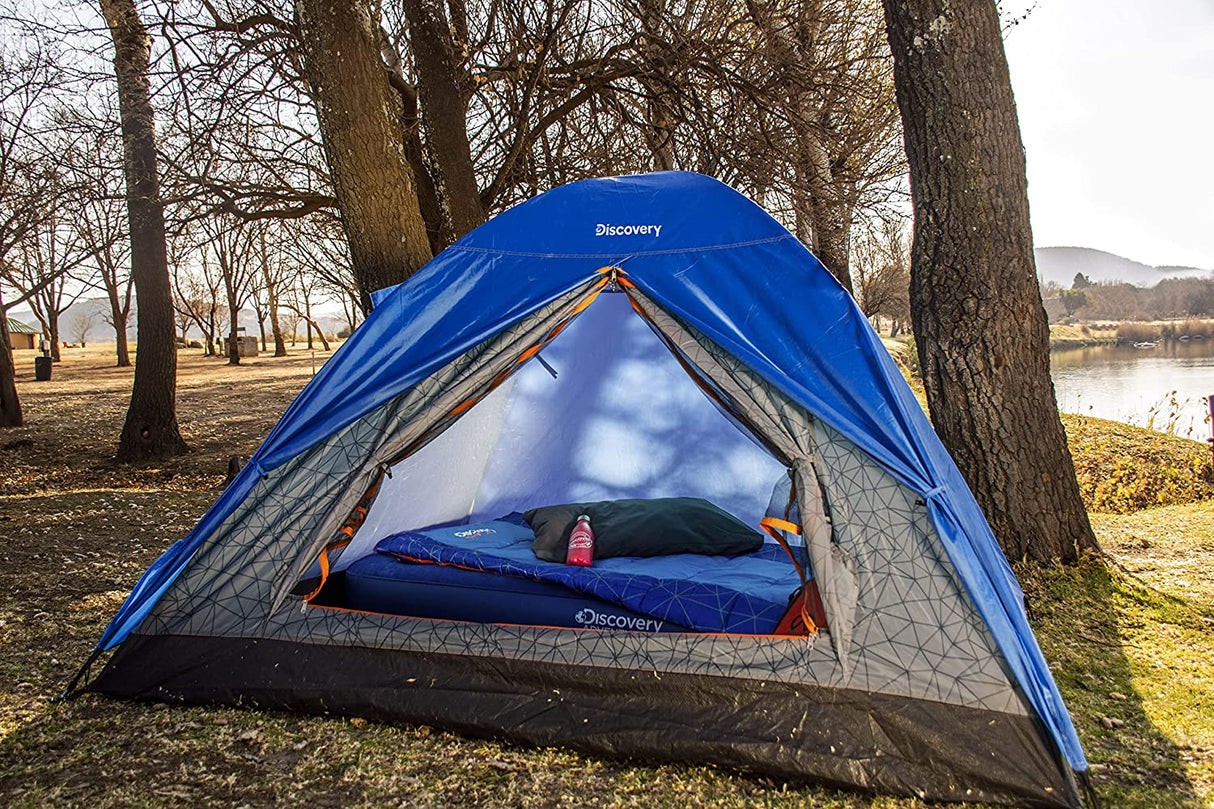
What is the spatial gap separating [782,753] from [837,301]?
1371 millimetres

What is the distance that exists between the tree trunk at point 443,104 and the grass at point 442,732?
3.22m

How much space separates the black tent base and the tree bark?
14.1ft

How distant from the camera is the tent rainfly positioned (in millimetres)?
2318

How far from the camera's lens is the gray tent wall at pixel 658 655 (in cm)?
229

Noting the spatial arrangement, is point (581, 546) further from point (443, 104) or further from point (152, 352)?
point (152, 352)

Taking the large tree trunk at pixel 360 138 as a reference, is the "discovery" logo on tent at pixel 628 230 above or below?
below

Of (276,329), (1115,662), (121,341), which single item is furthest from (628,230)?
(276,329)

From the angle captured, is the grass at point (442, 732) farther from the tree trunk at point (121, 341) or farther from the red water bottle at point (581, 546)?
the tree trunk at point (121, 341)

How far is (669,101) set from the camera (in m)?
6.38

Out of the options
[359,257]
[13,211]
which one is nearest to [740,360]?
[359,257]

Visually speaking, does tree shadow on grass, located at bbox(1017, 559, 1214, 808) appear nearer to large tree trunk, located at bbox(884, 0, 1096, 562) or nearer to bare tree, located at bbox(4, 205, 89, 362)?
large tree trunk, located at bbox(884, 0, 1096, 562)

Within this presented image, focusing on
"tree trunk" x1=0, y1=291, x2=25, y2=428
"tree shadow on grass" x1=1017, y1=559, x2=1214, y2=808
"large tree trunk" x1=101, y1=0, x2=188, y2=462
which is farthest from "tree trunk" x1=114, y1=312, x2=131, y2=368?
"tree shadow on grass" x1=1017, y1=559, x2=1214, y2=808

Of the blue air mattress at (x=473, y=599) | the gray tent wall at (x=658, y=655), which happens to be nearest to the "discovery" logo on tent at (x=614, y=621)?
the blue air mattress at (x=473, y=599)

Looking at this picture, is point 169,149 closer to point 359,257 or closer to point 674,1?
point 359,257
